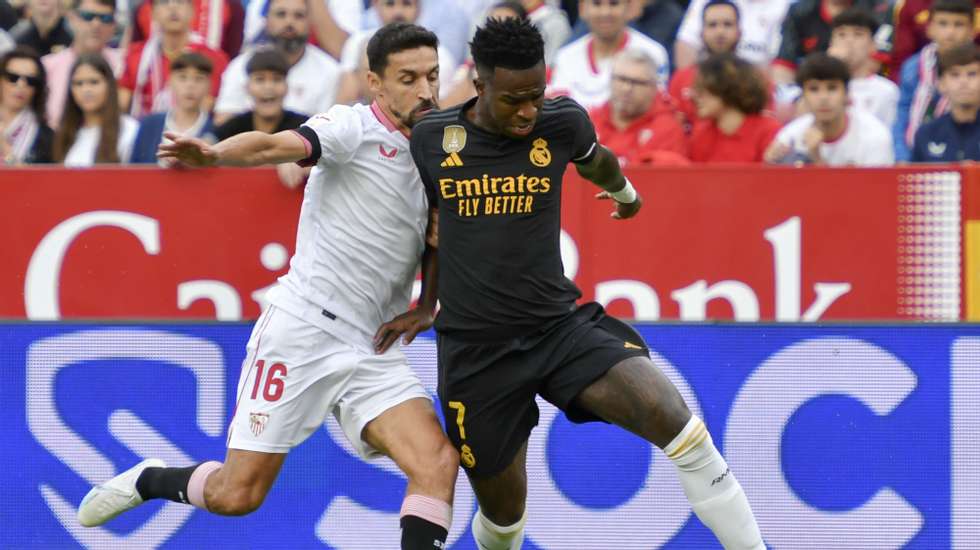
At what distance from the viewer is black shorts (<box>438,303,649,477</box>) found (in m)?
5.75

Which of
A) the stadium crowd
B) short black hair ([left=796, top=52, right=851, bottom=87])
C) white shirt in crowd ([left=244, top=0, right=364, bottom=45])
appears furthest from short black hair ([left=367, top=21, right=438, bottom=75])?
white shirt in crowd ([left=244, top=0, right=364, bottom=45])

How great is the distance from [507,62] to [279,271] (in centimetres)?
340

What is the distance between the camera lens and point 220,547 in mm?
6953

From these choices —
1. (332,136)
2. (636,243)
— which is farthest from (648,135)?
(332,136)

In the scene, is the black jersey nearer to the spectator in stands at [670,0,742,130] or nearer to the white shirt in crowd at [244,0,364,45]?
the spectator in stands at [670,0,742,130]

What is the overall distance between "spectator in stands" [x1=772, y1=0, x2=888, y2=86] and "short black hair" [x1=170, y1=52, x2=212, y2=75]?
12.0ft

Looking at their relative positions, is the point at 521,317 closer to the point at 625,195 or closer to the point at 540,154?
the point at 540,154

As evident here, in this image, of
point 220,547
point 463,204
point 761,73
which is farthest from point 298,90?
point 463,204

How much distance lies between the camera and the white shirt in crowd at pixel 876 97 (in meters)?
10.3

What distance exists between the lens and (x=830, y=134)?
9.44 meters

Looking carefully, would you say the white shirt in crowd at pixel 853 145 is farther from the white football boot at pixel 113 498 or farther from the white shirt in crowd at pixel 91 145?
the white football boot at pixel 113 498

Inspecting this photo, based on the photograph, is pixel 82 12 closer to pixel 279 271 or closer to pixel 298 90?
pixel 298 90

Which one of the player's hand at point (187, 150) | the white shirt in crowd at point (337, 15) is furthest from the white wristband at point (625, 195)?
the white shirt in crowd at point (337, 15)

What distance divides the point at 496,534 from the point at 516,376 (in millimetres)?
804
